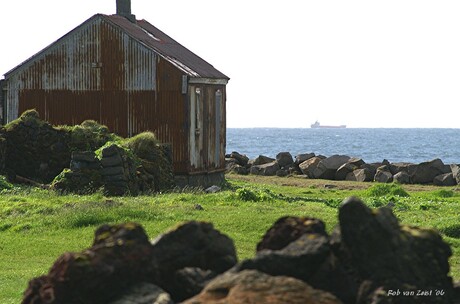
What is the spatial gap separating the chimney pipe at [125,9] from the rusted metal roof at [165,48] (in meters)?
0.47

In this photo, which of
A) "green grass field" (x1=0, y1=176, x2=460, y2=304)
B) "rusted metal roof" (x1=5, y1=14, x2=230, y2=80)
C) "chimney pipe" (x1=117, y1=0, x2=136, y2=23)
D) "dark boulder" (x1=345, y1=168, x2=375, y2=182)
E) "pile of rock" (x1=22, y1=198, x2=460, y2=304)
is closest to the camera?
"pile of rock" (x1=22, y1=198, x2=460, y2=304)

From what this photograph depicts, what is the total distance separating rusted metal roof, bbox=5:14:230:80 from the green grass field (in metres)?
10.5

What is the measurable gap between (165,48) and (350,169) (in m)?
18.1

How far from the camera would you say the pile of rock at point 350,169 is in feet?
187

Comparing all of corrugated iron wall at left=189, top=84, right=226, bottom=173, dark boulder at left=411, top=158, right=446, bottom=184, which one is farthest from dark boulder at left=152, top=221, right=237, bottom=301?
dark boulder at left=411, top=158, right=446, bottom=184

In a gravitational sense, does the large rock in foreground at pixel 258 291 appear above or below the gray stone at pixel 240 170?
above

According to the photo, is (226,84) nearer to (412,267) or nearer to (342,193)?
(342,193)

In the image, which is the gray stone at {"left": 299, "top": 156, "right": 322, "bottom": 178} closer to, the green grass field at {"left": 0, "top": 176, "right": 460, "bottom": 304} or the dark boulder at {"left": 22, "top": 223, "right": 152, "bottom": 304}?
the green grass field at {"left": 0, "top": 176, "right": 460, "bottom": 304}

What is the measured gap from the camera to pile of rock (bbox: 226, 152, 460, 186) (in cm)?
5703

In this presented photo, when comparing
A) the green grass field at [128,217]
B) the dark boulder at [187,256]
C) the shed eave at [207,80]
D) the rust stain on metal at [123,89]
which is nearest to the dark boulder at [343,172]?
the shed eave at [207,80]

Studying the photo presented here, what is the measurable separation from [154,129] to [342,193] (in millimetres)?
8945

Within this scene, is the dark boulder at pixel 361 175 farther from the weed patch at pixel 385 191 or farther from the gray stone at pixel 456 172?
the weed patch at pixel 385 191

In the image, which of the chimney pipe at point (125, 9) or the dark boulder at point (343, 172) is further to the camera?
the dark boulder at point (343, 172)

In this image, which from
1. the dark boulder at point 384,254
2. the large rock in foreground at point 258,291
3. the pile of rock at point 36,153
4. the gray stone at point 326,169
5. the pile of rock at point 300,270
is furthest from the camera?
the gray stone at point 326,169
